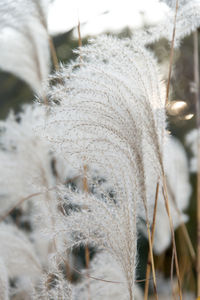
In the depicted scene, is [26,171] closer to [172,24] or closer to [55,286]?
[55,286]

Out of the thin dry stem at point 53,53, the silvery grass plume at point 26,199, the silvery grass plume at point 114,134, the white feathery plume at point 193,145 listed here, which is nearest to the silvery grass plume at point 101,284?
the silvery grass plume at point 26,199

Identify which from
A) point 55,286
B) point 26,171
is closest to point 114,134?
point 26,171

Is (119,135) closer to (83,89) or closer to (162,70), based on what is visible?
(83,89)

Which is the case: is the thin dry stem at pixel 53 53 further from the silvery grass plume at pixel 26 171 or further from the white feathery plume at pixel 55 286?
the white feathery plume at pixel 55 286

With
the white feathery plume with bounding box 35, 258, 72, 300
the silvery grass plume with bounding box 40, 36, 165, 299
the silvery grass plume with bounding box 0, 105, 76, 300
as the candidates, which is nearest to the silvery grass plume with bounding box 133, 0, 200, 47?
the silvery grass plume with bounding box 40, 36, 165, 299

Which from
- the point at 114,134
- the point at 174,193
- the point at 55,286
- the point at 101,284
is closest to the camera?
the point at 114,134

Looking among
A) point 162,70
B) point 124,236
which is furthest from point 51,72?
point 124,236
